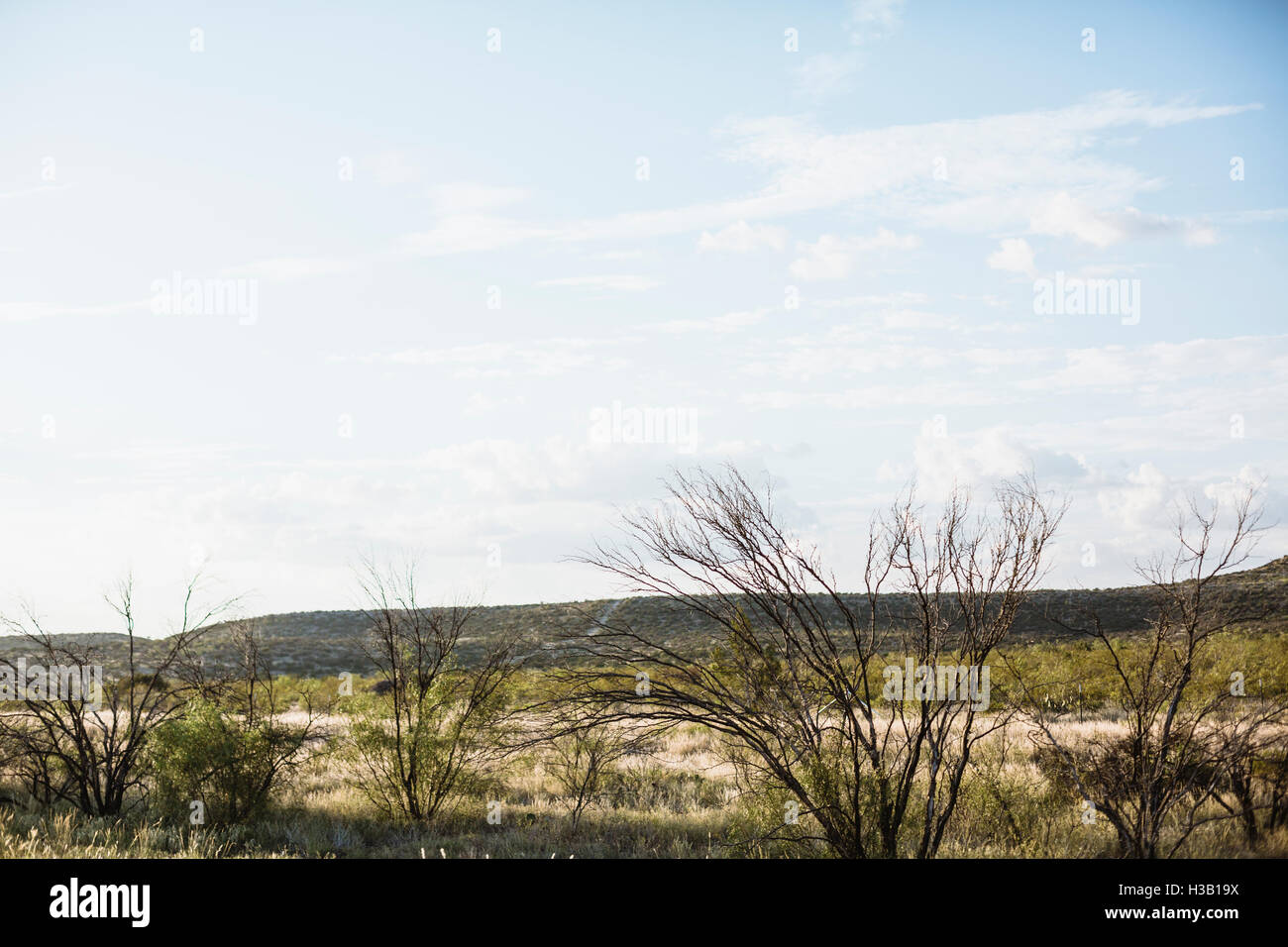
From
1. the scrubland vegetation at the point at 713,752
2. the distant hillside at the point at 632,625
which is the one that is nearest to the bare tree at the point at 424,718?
the scrubland vegetation at the point at 713,752

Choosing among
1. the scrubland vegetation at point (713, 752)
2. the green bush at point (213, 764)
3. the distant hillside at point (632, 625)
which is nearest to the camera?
the scrubland vegetation at point (713, 752)

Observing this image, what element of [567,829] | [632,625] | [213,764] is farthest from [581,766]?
[632,625]

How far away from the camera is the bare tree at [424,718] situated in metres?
13.2

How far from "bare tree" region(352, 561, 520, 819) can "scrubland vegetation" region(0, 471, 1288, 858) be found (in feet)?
0.14

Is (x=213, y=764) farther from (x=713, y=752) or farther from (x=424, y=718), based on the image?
(x=713, y=752)

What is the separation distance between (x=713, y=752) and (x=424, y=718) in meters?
7.65

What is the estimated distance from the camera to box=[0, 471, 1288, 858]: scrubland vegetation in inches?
334

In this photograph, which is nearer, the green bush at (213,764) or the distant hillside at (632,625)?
the green bush at (213,764)

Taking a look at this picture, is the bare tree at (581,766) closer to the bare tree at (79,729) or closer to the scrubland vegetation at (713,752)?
the scrubland vegetation at (713,752)

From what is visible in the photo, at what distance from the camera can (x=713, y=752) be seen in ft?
62.0

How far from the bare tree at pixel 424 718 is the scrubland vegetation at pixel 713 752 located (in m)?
0.04

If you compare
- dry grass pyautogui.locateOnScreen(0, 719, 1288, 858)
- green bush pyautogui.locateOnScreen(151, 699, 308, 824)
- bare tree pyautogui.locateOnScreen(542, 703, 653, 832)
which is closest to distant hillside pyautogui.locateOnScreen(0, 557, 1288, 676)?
bare tree pyautogui.locateOnScreen(542, 703, 653, 832)

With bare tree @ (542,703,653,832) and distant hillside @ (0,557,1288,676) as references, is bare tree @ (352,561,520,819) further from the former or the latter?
distant hillside @ (0,557,1288,676)
